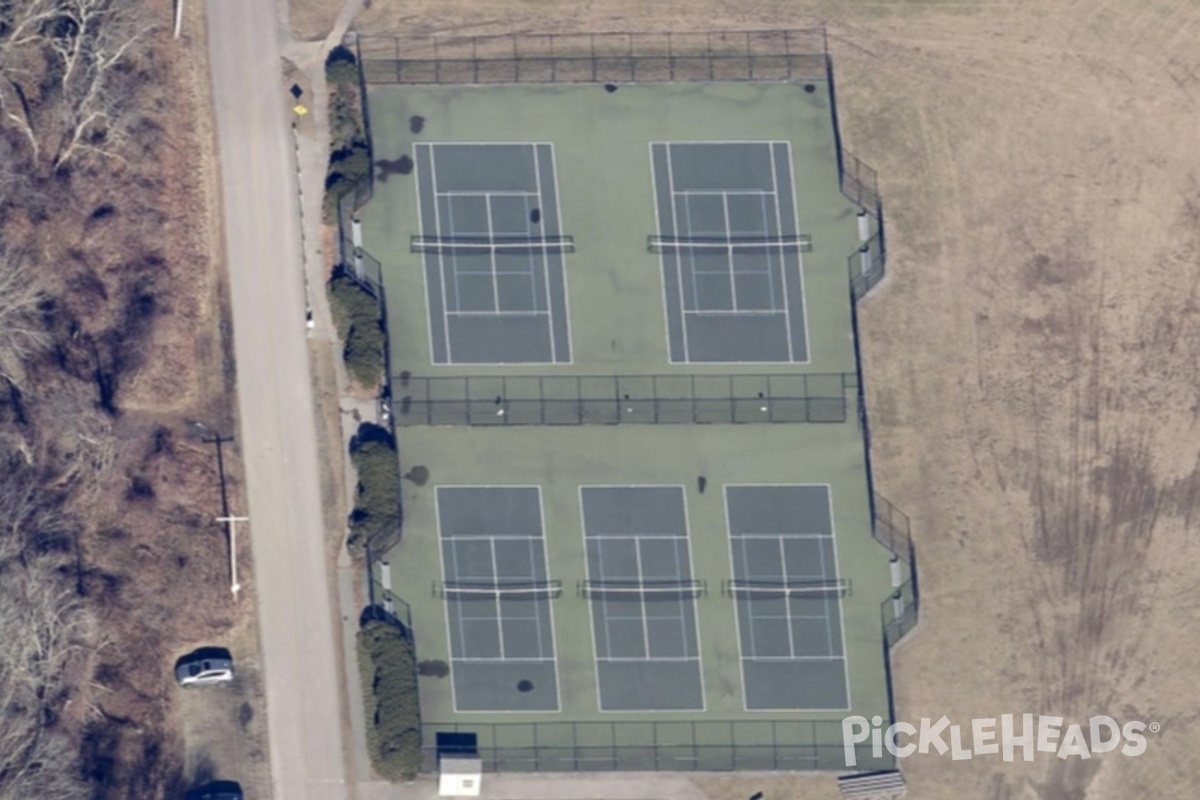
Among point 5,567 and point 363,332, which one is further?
point 363,332

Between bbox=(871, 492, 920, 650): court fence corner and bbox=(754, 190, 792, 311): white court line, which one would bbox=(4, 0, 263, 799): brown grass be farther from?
bbox=(871, 492, 920, 650): court fence corner

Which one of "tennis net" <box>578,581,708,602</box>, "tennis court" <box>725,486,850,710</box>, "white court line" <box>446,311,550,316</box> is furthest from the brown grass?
"tennis court" <box>725,486,850,710</box>

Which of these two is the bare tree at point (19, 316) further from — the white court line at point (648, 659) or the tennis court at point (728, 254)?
the white court line at point (648, 659)

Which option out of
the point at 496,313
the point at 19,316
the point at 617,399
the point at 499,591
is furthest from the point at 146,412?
the point at 617,399

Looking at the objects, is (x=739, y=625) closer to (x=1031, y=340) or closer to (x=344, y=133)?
(x=1031, y=340)

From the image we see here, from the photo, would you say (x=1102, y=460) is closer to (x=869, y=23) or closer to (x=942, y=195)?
(x=942, y=195)

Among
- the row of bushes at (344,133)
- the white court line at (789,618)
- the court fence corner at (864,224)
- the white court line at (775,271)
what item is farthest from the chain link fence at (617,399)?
the row of bushes at (344,133)

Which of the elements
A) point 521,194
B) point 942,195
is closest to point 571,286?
point 521,194
